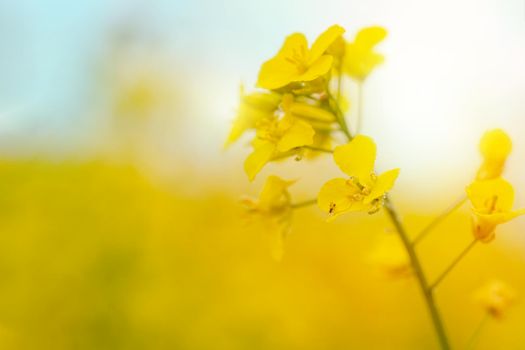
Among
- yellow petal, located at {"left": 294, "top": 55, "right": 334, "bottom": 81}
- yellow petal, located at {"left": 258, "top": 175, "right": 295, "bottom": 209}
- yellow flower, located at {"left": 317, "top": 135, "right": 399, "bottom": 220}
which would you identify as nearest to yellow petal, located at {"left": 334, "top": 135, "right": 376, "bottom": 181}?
yellow flower, located at {"left": 317, "top": 135, "right": 399, "bottom": 220}

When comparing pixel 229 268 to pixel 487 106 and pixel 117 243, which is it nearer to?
pixel 117 243

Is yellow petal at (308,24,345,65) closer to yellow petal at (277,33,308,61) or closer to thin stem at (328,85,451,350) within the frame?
yellow petal at (277,33,308,61)

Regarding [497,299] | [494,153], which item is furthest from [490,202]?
[497,299]

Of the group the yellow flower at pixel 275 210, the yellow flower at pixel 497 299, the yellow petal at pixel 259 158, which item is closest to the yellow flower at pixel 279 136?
the yellow petal at pixel 259 158

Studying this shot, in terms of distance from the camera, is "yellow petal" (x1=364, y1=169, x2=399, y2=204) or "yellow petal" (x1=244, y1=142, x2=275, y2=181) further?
"yellow petal" (x1=244, y1=142, x2=275, y2=181)

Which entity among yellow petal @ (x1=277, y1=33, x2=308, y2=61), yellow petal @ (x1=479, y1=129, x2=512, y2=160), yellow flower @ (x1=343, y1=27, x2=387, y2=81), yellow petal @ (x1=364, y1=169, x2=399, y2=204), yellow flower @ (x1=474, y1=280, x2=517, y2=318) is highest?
yellow petal @ (x1=277, y1=33, x2=308, y2=61)

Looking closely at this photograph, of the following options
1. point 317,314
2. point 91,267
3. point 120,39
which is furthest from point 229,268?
point 120,39
